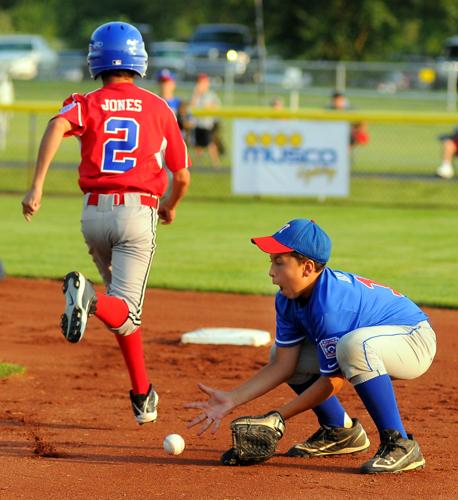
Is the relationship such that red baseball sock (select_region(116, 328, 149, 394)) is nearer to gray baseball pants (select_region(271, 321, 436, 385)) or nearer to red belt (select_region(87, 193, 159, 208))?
red belt (select_region(87, 193, 159, 208))

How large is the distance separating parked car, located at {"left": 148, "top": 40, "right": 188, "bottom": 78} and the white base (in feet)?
93.2

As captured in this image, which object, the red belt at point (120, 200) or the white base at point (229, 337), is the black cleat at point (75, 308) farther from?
the white base at point (229, 337)

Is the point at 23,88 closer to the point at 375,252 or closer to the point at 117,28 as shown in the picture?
the point at 375,252

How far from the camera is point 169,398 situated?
655 centimetres

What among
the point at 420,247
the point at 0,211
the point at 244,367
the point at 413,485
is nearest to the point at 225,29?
the point at 0,211

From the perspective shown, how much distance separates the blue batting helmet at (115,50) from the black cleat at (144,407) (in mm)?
1667

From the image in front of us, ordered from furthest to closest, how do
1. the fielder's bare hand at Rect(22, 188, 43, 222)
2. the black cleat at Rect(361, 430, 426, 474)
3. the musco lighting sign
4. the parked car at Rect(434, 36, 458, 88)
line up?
1. the parked car at Rect(434, 36, 458, 88)
2. the musco lighting sign
3. the fielder's bare hand at Rect(22, 188, 43, 222)
4. the black cleat at Rect(361, 430, 426, 474)

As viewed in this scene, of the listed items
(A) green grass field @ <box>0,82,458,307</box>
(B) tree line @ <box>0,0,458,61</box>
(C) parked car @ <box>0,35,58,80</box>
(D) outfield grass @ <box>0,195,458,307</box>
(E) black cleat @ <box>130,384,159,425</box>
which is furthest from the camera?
(B) tree line @ <box>0,0,458,61</box>

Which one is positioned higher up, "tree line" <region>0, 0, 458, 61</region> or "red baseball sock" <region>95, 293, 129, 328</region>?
"tree line" <region>0, 0, 458, 61</region>

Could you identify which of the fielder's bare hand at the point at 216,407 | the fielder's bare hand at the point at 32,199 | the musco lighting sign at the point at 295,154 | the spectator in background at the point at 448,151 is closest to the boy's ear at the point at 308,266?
the fielder's bare hand at the point at 216,407

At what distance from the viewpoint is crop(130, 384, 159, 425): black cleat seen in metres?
5.70

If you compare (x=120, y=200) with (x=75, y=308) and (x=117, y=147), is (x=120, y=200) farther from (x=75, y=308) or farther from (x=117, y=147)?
(x=75, y=308)

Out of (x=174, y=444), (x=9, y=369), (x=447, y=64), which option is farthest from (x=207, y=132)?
(x=174, y=444)

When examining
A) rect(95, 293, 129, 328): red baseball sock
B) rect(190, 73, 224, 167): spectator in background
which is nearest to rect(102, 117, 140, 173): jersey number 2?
rect(95, 293, 129, 328): red baseball sock
